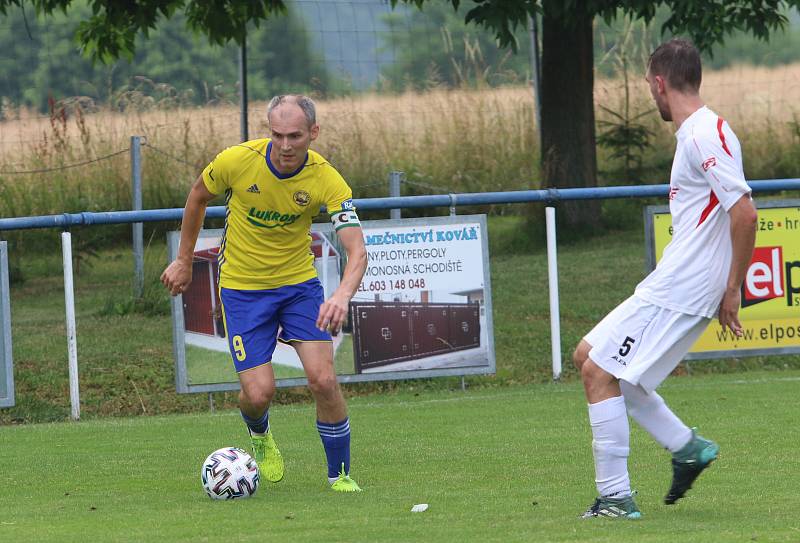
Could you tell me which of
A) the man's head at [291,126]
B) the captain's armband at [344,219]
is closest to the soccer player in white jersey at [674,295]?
the captain's armband at [344,219]

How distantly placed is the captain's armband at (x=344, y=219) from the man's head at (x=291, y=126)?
35 centimetres

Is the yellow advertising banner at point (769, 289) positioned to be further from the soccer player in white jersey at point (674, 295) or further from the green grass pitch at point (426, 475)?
the soccer player in white jersey at point (674, 295)

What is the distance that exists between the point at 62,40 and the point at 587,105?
11628mm

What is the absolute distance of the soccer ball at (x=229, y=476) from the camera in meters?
7.31

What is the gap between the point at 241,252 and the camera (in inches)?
301

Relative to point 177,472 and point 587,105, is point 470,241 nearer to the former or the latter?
point 177,472

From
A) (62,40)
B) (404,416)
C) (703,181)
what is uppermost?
(62,40)

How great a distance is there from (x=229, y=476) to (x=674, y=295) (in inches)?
104

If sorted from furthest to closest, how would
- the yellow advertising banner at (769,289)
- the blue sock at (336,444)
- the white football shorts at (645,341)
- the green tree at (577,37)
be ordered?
the green tree at (577,37) < the yellow advertising banner at (769,289) < the blue sock at (336,444) < the white football shorts at (645,341)

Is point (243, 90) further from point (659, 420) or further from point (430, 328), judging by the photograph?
point (659, 420)

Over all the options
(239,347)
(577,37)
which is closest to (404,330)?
(239,347)

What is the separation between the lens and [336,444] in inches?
297

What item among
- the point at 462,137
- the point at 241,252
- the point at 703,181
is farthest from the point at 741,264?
the point at 462,137

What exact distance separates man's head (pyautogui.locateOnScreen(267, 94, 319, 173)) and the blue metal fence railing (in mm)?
3892
